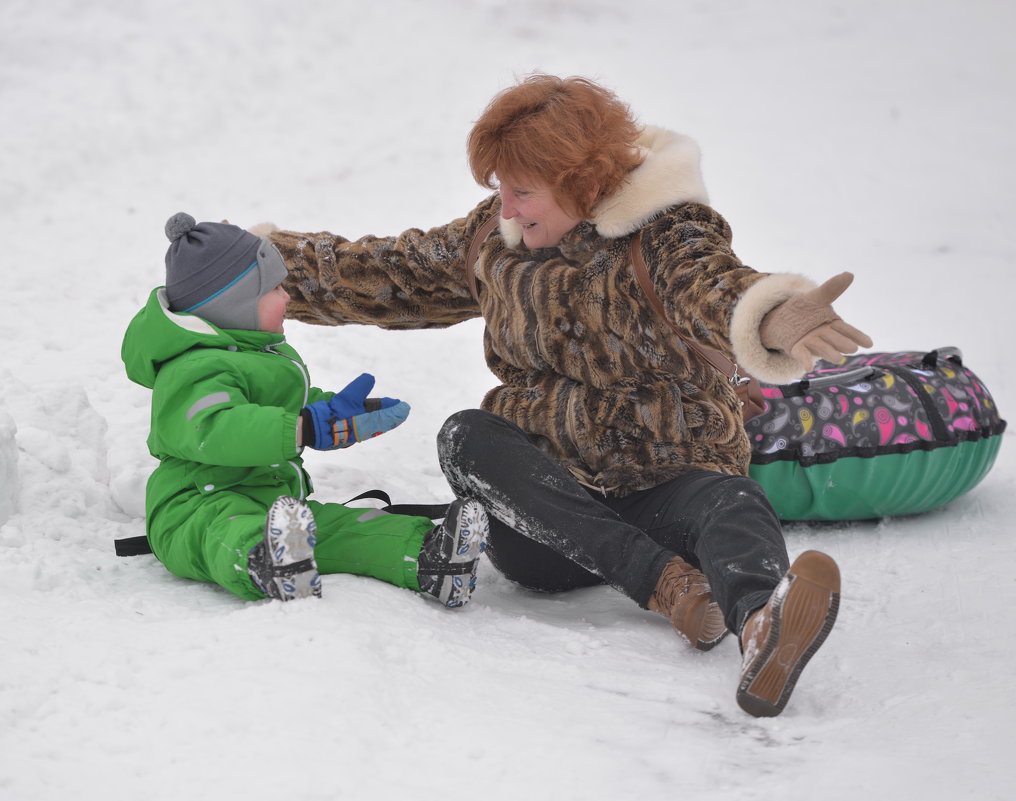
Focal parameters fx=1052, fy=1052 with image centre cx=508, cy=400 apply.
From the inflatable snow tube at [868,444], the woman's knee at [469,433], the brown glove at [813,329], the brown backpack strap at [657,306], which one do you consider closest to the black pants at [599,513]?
the woman's knee at [469,433]

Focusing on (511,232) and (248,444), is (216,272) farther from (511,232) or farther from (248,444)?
(511,232)

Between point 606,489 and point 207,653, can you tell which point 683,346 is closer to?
point 606,489

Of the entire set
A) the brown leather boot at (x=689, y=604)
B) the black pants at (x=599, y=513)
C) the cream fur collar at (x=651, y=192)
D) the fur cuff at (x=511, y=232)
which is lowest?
the brown leather boot at (x=689, y=604)

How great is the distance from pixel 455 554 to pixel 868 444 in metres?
1.40

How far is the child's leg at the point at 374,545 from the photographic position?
2.20 metres

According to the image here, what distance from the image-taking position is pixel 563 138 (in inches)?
88.5

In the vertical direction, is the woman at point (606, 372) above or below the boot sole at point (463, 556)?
above

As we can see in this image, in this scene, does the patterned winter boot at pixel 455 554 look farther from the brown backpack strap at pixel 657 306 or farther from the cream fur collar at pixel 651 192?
the cream fur collar at pixel 651 192

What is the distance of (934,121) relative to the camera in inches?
248

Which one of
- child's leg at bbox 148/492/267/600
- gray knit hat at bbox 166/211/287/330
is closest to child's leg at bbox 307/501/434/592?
child's leg at bbox 148/492/267/600

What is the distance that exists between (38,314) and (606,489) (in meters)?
2.30

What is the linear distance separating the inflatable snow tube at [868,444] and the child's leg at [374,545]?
1.12 m

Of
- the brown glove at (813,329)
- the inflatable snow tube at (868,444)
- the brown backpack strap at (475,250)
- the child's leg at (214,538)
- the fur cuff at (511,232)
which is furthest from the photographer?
the inflatable snow tube at (868,444)

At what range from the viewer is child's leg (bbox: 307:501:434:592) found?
2199mm
